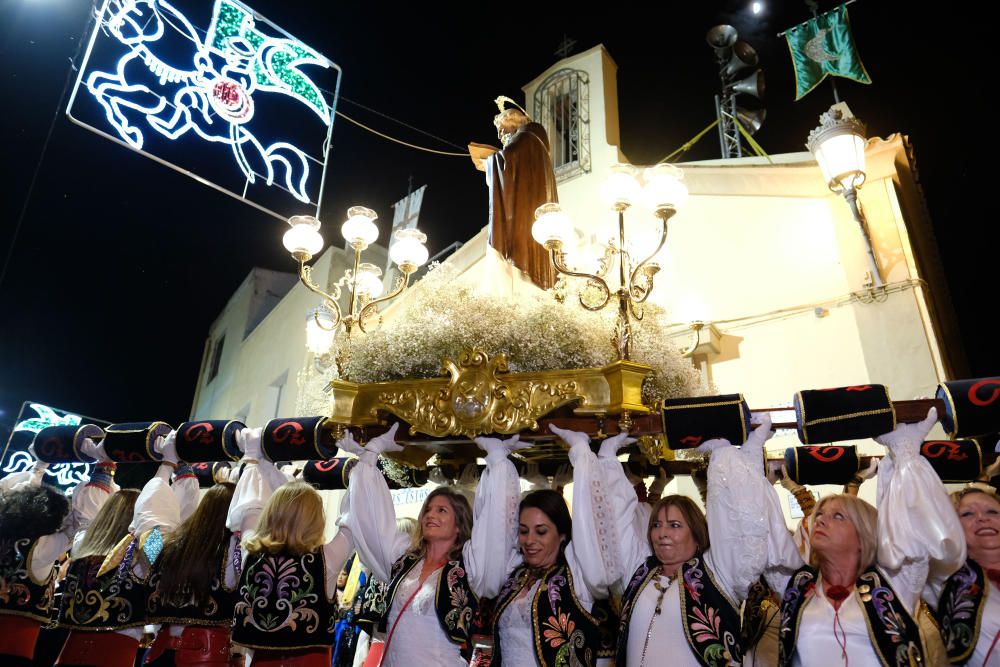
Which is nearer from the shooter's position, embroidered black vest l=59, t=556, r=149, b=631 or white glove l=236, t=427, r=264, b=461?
white glove l=236, t=427, r=264, b=461

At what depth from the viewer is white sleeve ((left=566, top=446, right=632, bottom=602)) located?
9.15ft

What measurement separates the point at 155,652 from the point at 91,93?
3656 mm

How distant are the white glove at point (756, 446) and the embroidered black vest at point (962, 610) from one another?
0.99 metres

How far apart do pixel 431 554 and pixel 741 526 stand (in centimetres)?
156

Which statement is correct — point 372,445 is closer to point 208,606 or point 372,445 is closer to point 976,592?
point 208,606

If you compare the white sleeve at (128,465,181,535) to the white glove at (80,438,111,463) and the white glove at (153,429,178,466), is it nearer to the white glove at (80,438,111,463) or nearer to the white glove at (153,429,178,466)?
the white glove at (153,429,178,466)

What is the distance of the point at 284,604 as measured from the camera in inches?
122

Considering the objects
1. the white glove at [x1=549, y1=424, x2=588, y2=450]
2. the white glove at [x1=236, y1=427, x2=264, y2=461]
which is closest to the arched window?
the white glove at [x1=236, y1=427, x2=264, y2=461]

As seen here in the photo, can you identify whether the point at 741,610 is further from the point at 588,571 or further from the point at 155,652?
the point at 155,652

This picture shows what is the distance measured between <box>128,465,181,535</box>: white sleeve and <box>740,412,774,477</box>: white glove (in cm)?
330

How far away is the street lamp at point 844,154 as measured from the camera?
5922mm

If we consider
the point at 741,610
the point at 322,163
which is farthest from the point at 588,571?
the point at 322,163

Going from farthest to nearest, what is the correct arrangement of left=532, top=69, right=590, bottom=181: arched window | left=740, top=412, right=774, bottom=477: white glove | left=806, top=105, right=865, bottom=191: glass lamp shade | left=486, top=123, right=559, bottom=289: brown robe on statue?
1. left=532, top=69, right=590, bottom=181: arched window
2. left=806, top=105, right=865, bottom=191: glass lamp shade
3. left=486, top=123, right=559, bottom=289: brown robe on statue
4. left=740, top=412, right=774, bottom=477: white glove

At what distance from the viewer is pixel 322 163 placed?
19.0 feet
